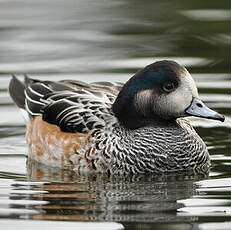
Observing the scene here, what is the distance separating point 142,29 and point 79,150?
596 centimetres

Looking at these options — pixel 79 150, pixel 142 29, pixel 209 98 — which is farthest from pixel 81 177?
pixel 142 29

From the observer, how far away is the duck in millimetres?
10383

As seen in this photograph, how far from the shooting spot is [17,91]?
41.2ft

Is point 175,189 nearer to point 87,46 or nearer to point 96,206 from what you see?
point 96,206

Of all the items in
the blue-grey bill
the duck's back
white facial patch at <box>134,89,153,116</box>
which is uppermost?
white facial patch at <box>134,89,153,116</box>

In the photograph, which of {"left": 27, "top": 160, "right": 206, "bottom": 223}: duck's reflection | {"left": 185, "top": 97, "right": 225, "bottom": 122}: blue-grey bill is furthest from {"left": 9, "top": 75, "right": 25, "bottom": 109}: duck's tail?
{"left": 185, "top": 97, "right": 225, "bottom": 122}: blue-grey bill

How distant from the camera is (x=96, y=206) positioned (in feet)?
30.2

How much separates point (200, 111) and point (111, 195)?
1.33 m

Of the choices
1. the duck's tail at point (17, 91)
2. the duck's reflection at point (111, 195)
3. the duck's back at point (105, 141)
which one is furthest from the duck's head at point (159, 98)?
the duck's tail at point (17, 91)

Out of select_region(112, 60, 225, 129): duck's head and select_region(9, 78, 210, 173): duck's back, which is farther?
select_region(9, 78, 210, 173): duck's back

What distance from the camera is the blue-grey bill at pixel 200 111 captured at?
10.1m

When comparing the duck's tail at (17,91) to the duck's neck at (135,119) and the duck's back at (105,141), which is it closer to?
the duck's back at (105,141)

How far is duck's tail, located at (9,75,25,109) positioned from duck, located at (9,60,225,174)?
1296 millimetres

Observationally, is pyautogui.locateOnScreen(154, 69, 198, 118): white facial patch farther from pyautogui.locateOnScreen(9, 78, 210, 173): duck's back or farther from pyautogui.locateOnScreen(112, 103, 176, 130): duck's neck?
pyautogui.locateOnScreen(9, 78, 210, 173): duck's back
